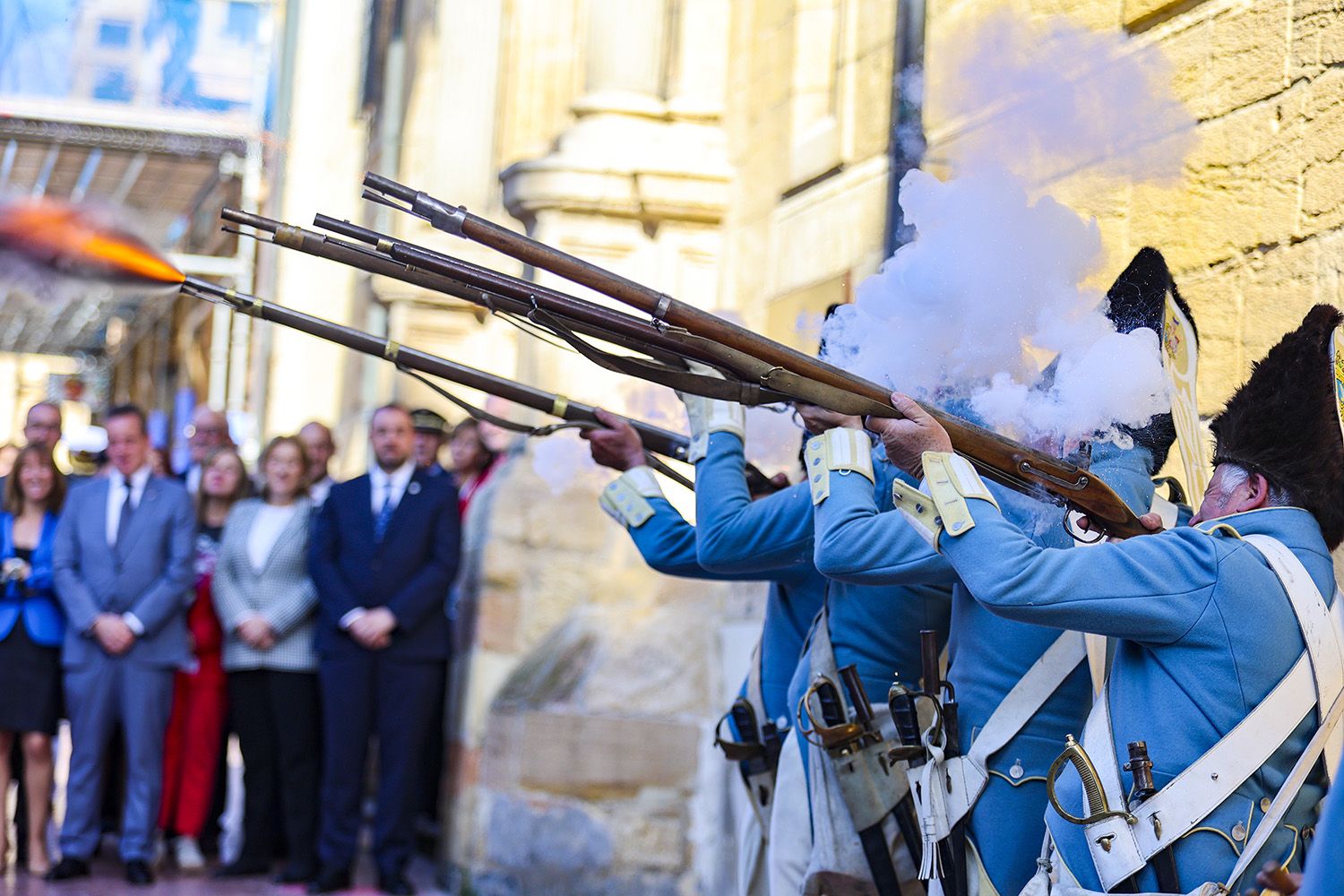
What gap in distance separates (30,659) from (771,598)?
3.50 meters

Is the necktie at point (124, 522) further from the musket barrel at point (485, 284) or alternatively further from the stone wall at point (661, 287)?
the musket barrel at point (485, 284)

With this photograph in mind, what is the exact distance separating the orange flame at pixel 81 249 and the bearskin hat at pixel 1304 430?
193cm

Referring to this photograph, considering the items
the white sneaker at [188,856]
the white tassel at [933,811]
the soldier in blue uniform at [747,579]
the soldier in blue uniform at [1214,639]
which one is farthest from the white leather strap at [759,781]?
the white sneaker at [188,856]

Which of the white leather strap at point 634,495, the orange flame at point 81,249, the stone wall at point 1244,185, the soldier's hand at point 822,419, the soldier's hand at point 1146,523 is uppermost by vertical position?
the stone wall at point 1244,185

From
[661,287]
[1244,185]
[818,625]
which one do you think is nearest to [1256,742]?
[818,625]

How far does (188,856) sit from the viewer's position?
22.2 ft

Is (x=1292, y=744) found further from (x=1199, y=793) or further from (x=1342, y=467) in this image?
(x=1342, y=467)

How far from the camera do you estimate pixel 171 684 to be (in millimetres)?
6574

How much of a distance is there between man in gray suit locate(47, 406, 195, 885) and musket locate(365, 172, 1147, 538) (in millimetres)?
3816

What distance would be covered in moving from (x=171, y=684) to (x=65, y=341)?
71.6 ft

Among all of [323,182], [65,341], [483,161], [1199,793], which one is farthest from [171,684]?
[65,341]

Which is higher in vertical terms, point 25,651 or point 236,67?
point 236,67

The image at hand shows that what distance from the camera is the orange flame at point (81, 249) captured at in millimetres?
3258

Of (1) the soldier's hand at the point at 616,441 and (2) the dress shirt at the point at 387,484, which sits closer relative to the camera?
(1) the soldier's hand at the point at 616,441
